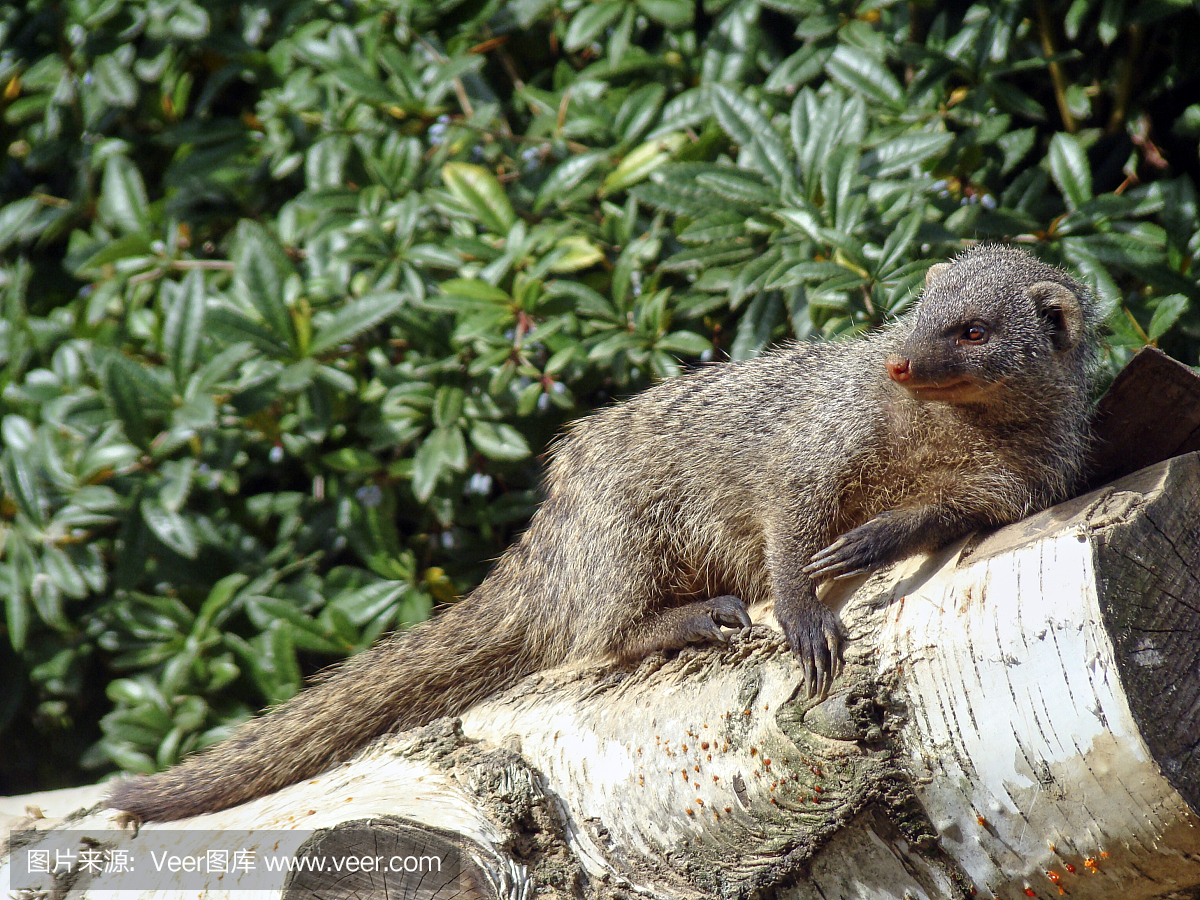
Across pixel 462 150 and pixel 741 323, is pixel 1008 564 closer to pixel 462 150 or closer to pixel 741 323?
pixel 741 323

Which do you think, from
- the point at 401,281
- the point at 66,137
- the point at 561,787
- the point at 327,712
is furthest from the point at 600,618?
the point at 66,137

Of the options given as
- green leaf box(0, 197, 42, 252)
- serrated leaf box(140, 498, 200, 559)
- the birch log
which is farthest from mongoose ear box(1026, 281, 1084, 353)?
green leaf box(0, 197, 42, 252)

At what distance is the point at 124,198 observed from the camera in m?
3.13

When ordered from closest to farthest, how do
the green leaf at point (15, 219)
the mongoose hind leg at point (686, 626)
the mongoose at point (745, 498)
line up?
the mongoose at point (745, 498), the mongoose hind leg at point (686, 626), the green leaf at point (15, 219)

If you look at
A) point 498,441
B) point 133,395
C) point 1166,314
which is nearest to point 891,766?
point 1166,314

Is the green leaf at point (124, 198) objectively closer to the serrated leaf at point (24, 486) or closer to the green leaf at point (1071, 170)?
the serrated leaf at point (24, 486)

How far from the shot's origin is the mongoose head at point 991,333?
1869 millimetres

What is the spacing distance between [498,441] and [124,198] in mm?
1619

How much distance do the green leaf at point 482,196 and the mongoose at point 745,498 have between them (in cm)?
65

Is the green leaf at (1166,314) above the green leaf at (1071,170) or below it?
below

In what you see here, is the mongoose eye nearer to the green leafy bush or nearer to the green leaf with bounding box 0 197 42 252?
the green leafy bush

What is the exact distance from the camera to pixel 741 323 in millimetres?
2588

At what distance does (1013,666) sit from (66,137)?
140 inches

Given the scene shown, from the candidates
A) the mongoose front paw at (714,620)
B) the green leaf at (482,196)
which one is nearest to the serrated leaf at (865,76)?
the green leaf at (482,196)
